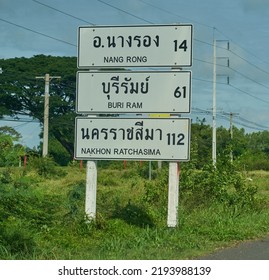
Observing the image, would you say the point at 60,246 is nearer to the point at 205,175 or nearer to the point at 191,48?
the point at 191,48

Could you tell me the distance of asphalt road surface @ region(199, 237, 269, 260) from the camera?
35.0ft

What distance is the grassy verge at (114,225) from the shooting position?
10.6 m

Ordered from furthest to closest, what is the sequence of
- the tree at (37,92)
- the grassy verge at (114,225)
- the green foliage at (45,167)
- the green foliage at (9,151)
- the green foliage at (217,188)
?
the tree at (37,92) < the green foliage at (45,167) < the green foliage at (217,188) < the green foliage at (9,151) < the grassy verge at (114,225)

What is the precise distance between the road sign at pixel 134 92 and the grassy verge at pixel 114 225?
2045 millimetres

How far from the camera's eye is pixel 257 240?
514 inches

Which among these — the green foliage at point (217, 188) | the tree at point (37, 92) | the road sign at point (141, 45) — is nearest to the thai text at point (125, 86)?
the road sign at point (141, 45)

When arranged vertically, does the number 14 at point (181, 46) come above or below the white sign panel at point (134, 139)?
above

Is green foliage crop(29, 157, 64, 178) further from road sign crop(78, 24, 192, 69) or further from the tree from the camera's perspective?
road sign crop(78, 24, 192, 69)

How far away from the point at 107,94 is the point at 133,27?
1.41 m

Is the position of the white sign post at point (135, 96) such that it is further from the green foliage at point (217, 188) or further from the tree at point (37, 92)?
the tree at point (37, 92)

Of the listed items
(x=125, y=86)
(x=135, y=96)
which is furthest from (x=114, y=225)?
(x=125, y=86)

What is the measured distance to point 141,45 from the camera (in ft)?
42.7

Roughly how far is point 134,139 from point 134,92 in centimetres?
92

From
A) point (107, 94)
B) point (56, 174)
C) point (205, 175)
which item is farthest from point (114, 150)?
point (56, 174)
